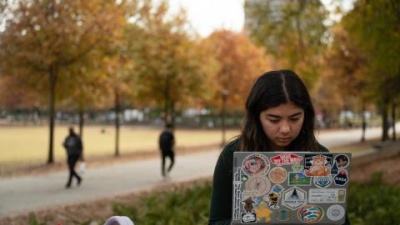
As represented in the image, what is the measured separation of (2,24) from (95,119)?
6604 centimetres

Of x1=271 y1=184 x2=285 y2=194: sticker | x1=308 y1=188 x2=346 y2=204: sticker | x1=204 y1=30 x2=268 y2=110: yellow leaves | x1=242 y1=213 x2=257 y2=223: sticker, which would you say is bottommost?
x1=242 y1=213 x2=257 y2=223: sticker

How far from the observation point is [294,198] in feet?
5.92

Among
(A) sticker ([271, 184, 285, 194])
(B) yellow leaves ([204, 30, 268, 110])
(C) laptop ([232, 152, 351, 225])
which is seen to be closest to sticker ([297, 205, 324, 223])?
(C) laptop ([232, 152, 351, 225])

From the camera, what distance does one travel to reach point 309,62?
654 inches

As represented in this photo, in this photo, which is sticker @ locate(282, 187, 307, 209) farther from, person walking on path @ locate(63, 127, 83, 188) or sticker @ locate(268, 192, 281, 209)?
person walking on path @ locate(63, 127, 83, 188)

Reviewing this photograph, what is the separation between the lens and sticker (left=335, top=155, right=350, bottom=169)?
1805 millimetres

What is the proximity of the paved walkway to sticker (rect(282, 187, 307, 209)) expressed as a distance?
25.1 ft

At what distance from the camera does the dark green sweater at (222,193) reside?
2037 mm

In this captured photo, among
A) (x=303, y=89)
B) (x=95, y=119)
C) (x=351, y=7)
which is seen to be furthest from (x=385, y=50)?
(x=95, y=119)

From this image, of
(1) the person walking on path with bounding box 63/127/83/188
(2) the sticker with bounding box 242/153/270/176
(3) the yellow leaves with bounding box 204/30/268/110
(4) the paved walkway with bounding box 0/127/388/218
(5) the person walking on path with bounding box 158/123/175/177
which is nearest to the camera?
(2) the sticker with bounding box 242/153/270/176

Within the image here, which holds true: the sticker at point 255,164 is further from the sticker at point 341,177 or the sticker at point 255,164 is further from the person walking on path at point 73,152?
the person walking on path at point 73,152

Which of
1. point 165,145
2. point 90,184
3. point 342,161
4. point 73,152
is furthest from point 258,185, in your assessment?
point 165,145

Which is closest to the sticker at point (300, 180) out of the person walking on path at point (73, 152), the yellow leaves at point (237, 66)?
the person walking on path at point (73, 152)

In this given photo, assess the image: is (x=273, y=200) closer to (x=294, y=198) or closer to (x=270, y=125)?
(x=294, y=198)
